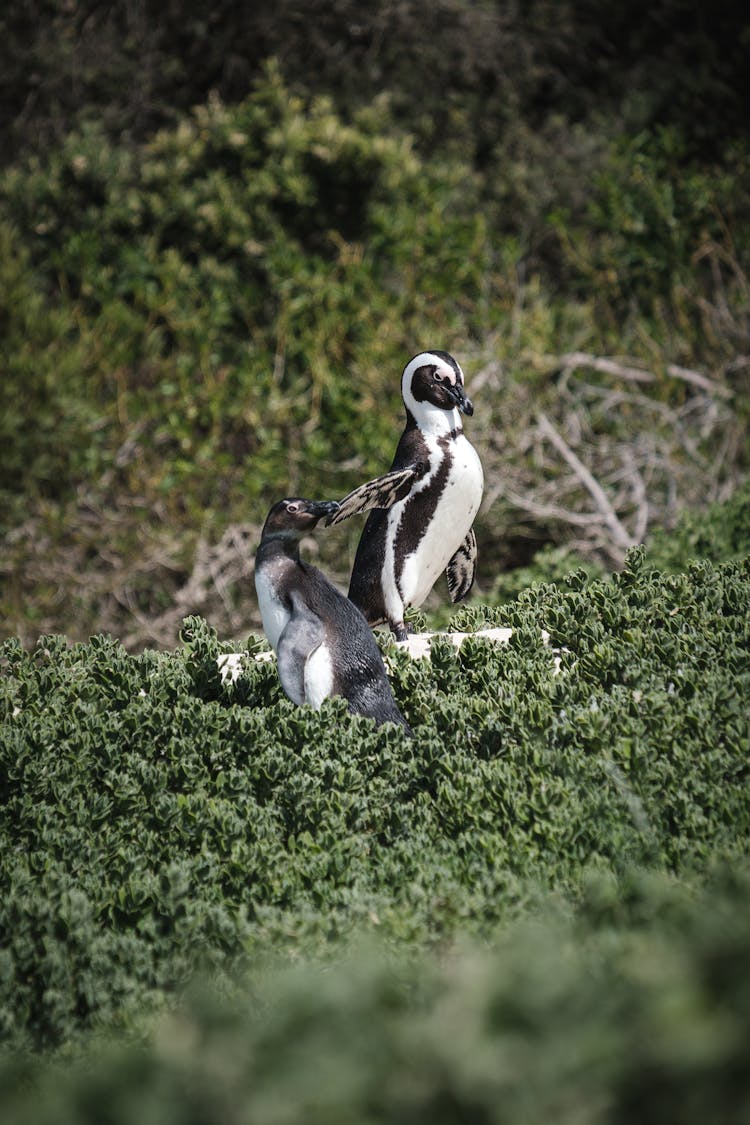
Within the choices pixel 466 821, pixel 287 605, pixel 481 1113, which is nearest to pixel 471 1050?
pixel 481 1113

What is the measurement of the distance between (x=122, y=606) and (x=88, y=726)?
18.7 feet

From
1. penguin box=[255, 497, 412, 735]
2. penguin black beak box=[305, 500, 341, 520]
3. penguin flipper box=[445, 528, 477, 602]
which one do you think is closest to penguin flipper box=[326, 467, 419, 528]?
penguin black beak box=[305, 500, 341, 520]

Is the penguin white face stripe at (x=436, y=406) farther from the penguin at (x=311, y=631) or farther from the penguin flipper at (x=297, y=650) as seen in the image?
the penguin flipper at (x=297, y=650)

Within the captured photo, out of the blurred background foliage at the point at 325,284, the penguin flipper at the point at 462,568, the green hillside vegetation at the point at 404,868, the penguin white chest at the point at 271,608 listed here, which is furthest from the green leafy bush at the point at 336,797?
the blurred background foliage at the point at 325,284

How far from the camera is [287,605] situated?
3.87 m

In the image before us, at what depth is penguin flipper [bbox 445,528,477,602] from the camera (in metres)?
5.07

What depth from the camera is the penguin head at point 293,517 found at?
3.98m

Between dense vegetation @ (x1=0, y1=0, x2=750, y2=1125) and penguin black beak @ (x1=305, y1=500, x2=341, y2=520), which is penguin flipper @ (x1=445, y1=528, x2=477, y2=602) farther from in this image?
penguin black beak @ (x1=305, y1=500, x2=341, y2=520)

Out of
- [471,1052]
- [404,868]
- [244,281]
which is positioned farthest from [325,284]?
[471,1052]

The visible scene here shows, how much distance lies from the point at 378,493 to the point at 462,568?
0.85 m

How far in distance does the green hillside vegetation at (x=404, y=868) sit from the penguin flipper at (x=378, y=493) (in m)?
0.58

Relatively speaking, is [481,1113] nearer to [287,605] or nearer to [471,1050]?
[471,1050]

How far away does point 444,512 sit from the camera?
15.0 ft

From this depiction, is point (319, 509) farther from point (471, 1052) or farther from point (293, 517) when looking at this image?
point (471, 1052)
